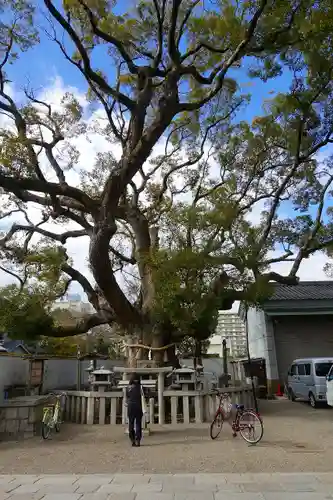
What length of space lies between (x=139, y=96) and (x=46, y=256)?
549 centimetres

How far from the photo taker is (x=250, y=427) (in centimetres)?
786

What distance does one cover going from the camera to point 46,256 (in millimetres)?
12594

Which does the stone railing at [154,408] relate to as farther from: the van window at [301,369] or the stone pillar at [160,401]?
the van window at [301,369]

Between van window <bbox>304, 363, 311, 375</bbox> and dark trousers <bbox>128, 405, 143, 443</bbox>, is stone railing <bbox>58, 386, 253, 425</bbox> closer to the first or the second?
dark trousers <bbox>128, 405, 143, 443</bbox>

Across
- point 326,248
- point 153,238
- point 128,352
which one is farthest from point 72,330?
point 326,248

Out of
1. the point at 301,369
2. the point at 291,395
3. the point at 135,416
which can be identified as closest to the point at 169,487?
the point at 135,416

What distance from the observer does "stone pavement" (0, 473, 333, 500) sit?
464 centimetres

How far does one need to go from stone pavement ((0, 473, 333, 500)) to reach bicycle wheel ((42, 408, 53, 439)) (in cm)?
297

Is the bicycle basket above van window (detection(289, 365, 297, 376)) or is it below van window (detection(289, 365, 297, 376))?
below

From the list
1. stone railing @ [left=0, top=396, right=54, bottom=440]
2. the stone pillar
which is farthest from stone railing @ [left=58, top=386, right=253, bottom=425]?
stone railing @ [left=0, top=396, right=54, bottom=440]

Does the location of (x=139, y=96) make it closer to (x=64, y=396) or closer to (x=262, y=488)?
(x=64, y=396)

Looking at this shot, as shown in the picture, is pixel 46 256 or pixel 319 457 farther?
pixel 46 256

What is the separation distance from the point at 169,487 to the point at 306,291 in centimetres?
1656

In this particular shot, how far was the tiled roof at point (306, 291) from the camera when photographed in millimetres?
18609
